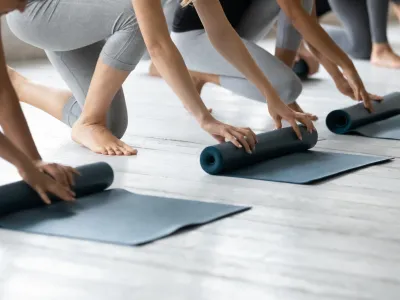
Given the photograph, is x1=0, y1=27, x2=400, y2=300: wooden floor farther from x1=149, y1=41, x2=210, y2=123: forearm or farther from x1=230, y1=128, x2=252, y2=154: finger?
x1=149, y1=41, x2=210, y2=123: forearm

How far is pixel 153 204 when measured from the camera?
85.7 inches

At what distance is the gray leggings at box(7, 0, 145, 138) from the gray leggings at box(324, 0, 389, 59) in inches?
108

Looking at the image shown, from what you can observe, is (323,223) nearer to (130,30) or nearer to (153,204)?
(153,204)

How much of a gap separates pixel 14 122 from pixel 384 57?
3648 millimetres

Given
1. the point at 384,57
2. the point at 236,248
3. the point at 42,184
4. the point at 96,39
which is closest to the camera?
the point at 236,248

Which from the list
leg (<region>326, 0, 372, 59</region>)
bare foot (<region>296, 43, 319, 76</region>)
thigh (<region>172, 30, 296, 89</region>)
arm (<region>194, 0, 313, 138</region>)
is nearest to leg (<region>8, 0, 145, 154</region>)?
arm (<region>194, 0, 313, 138</region>)

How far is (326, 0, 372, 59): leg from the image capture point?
5.48 metres

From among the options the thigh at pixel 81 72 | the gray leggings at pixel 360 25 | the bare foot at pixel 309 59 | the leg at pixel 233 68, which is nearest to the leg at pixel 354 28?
the gray leggings at pixel 360 25

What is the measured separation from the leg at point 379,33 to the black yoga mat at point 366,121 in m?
2.01

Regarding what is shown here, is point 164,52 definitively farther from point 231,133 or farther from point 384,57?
point 384,57

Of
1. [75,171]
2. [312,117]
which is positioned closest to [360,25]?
[312,117]

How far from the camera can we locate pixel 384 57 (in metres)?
5.33

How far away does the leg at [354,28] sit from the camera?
5477mm

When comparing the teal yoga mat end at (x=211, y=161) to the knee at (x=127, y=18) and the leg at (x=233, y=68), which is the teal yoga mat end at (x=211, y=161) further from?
the leg at (x=233, y=68)
